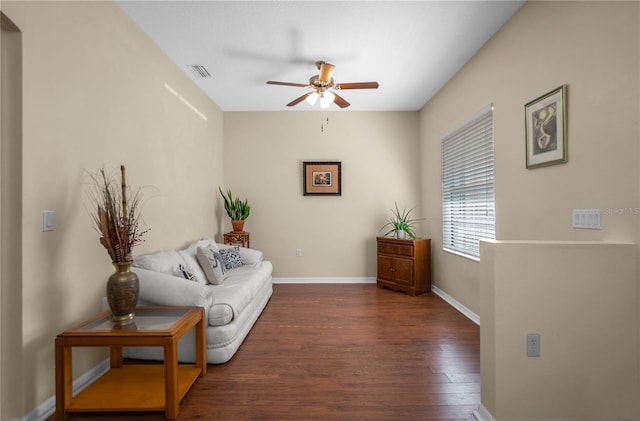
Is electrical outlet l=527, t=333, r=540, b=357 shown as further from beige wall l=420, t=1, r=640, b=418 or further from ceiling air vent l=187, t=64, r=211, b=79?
ceiling air vent l=187, t=64, r=211, b=79

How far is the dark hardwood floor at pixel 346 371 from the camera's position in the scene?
1.90 m

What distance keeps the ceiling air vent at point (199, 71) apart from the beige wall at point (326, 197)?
4.79 feet

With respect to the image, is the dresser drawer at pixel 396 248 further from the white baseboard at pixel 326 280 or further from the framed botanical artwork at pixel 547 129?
the framed botanical artwork at pixel 547 129

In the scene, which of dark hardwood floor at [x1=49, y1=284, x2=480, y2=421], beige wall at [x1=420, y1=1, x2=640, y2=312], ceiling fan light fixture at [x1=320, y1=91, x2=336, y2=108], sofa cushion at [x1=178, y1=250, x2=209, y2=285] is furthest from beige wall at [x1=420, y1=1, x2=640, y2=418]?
sofa cushion at [x1=178, y1=250, x2=209, y2=285]

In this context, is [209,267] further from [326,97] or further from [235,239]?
[326,97]

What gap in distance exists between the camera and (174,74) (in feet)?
11.7

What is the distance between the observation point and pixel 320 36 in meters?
2.98

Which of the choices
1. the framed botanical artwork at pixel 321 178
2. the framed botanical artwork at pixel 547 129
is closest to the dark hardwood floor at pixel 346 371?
the framed botanical artwork at pixel 547 129

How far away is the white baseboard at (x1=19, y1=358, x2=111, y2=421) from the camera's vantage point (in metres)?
1.78

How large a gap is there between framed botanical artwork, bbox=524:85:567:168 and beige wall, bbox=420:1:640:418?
0.16 feet

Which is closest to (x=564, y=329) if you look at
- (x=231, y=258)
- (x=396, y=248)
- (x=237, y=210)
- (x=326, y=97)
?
(x=326, y=97)

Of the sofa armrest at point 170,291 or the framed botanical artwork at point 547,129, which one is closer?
the framed botanical artwork at point 547,129

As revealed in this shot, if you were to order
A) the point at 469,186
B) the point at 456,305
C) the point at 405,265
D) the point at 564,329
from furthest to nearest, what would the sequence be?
1. the point at 405,265
2. the point at 456,305
3. the point at 469,186
4. the point at 564,329

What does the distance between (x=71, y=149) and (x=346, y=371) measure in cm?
238
